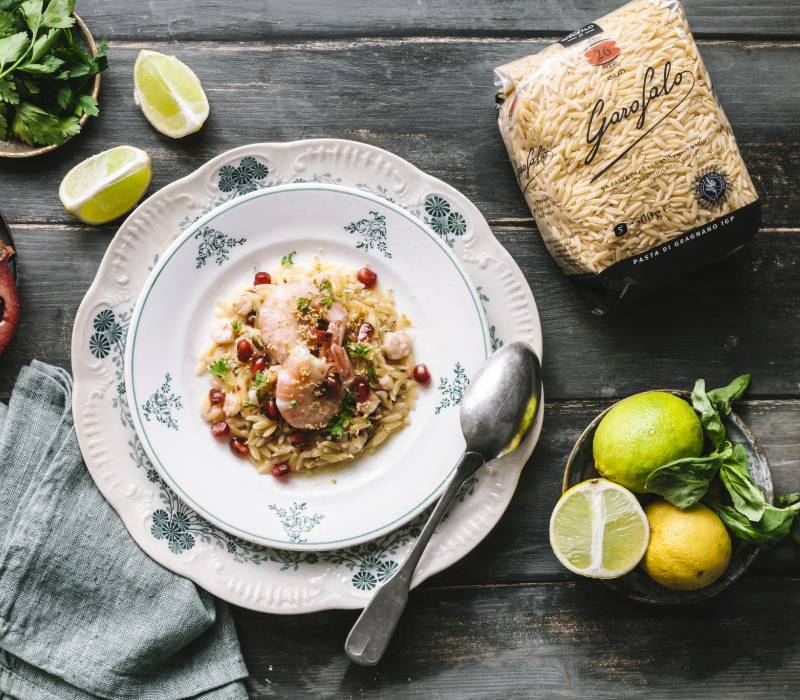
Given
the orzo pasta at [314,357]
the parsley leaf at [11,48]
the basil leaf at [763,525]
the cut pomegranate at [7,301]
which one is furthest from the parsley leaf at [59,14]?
the basil leaf at [763,525]

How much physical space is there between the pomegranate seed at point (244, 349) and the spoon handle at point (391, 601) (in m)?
0.90

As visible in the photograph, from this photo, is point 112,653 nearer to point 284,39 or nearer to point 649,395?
point 649,395

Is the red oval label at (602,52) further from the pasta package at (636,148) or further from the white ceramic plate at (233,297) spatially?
the white ceramic plate at (233,297)

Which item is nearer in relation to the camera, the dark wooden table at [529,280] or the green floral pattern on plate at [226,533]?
the green floral pattern on plate at [226,533]

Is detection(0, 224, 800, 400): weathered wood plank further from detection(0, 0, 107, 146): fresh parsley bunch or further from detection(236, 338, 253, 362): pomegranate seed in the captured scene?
detection(236, 338, 253, 362): pomegranate seed

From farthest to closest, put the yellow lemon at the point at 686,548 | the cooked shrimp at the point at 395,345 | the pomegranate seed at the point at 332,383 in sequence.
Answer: the cooked shrimp at the point at 395,345 → the pomegranate seed at the point at 332,383 → the yellow lemon at the point at 686,548

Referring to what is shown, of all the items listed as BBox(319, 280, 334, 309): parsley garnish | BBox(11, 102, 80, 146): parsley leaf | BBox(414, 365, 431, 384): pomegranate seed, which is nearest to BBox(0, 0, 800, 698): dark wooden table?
BBox(11, 102, 80, 146): parsley leaf

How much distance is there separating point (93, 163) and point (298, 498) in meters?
1.54

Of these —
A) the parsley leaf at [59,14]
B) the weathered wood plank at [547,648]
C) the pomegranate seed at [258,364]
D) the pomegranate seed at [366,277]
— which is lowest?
the weathered wood plank at [547,648]

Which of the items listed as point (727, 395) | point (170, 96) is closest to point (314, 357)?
point (170, 96)

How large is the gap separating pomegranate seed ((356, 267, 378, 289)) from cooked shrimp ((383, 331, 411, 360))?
0.22 m

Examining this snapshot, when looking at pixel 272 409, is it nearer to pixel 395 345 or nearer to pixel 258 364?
pixel 258 364

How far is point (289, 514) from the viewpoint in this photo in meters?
2.77

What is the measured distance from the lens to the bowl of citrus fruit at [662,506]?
260 cm
